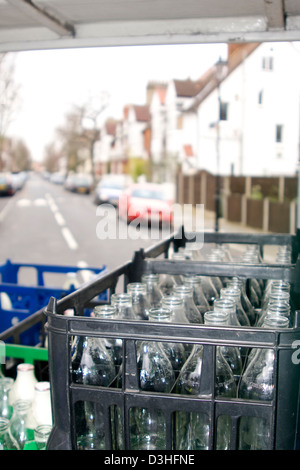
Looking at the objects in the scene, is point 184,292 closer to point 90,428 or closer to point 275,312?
point 275,312

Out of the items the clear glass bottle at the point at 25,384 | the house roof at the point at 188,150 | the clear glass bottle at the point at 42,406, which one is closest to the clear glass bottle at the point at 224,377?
the clear glass bottle at the point at 42,406

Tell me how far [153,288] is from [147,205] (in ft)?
46.1

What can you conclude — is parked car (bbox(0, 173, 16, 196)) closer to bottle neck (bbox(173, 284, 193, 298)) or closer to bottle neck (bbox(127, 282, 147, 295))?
bottle neck (bbox(127, 282, 147, 295))

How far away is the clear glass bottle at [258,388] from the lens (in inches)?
45.6

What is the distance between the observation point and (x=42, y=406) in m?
1.67

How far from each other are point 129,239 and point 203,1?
41.7 ft

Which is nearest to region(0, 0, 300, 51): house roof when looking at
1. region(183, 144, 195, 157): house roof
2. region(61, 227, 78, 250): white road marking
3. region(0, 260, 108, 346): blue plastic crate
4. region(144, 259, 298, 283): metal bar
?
region(144, 259, 298, 283): metal bar

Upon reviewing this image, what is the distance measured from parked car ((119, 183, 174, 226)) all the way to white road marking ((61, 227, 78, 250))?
1.93 metres

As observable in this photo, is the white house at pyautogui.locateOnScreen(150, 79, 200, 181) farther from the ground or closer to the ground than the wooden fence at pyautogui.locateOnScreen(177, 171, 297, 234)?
farther from the ground

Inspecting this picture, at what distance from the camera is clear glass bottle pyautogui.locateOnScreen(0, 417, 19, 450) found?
1.54m

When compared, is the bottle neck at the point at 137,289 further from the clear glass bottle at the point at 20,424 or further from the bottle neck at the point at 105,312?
the clear glass bottle at the point at 20,424

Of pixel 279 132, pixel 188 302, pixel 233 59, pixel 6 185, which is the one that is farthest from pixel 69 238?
pixel 6 185

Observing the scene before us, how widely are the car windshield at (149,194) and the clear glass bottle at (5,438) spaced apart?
49.9ft
